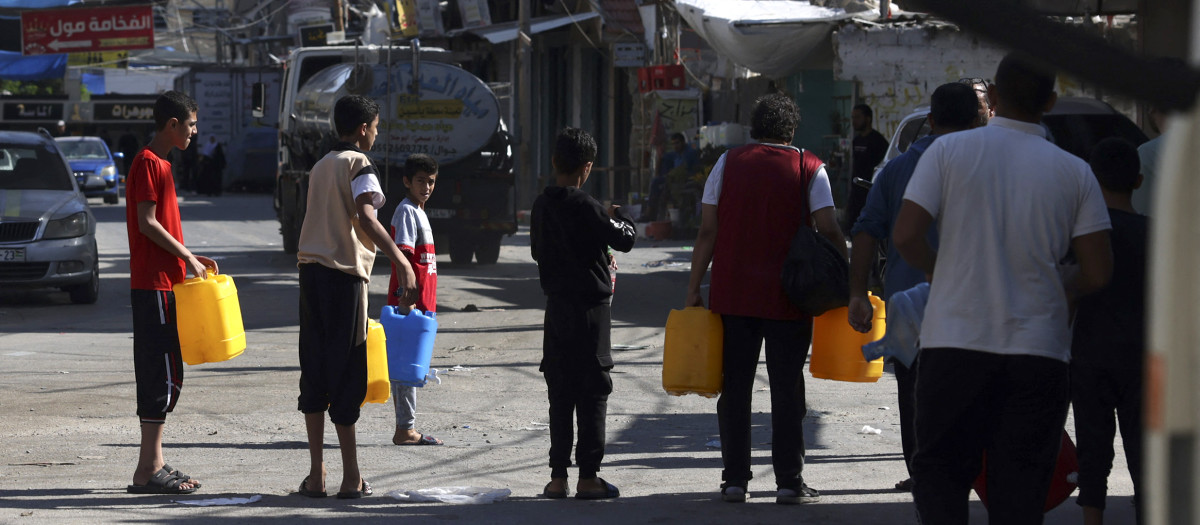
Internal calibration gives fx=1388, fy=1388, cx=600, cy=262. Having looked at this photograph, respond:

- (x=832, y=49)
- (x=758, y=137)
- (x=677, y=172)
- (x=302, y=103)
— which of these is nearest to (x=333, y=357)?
(x=758, y=137)

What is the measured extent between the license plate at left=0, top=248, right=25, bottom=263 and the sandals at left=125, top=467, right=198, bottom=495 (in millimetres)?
8011

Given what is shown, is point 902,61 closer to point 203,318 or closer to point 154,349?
point 203,318

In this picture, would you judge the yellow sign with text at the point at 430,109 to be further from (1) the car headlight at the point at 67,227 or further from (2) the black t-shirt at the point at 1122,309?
(2) the black t-shirt at the point at 1122,309

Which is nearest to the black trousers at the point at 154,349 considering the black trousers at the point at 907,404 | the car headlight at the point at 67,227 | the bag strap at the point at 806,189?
the bag strap at the point at 806,189

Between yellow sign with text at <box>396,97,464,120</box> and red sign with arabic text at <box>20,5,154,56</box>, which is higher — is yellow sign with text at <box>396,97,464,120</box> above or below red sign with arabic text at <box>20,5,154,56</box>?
below

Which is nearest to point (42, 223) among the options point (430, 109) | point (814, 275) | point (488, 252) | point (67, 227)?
point (67, 227)

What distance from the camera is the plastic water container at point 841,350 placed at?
5711 mm

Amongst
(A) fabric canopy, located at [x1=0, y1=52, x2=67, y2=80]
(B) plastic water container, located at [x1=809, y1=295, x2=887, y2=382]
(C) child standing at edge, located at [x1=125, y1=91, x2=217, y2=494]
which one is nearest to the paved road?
(C) child standing at edge, located at [x1=125, y1=91, x2=217, y2=494]

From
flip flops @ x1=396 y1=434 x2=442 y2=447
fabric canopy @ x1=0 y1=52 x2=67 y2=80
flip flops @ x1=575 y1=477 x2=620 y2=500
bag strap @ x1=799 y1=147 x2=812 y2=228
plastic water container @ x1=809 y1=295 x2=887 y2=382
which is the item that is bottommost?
flip flops @ x1=396 y1=434 x2=442 y2=447

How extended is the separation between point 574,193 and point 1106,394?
219cm

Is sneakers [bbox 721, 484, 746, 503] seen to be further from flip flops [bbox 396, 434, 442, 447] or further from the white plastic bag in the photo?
flip flops [bbox 396, 434, 442, 447]

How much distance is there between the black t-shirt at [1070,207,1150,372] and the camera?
470cm

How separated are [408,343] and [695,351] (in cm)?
170

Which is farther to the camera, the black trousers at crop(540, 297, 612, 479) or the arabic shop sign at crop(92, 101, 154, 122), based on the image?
the arabic shop sign at crop(92, 101, 154, 122)
